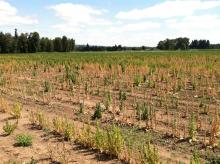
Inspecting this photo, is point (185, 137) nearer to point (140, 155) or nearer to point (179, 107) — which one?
point (140, 155)

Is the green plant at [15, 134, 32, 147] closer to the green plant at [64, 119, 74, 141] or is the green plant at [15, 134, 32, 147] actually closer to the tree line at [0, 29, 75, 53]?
the green plant at [64, 119, 74, 141]

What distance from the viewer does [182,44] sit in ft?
400

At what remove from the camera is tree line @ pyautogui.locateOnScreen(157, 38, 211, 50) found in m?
121

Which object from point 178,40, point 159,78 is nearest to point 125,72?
point 159,78

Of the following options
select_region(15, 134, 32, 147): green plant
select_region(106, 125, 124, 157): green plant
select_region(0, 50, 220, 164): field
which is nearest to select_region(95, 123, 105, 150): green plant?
select_region(0, 50, 220, 164): field

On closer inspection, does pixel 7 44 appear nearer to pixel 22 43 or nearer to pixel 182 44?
pixel 22 43

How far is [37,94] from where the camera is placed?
15.2 meters

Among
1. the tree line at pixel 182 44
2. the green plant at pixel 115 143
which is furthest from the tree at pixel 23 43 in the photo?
the green plant at pixel 115 143

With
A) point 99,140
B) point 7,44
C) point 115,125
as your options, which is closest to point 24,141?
point 99,140

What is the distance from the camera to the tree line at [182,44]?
121m


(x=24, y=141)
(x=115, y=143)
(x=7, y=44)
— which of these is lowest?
(x=24, y=141)

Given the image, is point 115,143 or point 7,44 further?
point 7,44

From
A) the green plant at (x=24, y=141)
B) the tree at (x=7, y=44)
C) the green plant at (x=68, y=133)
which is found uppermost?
the tree at (x=7, y=44)

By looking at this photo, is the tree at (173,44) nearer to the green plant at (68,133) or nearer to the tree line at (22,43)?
the tree line at (22,43)
